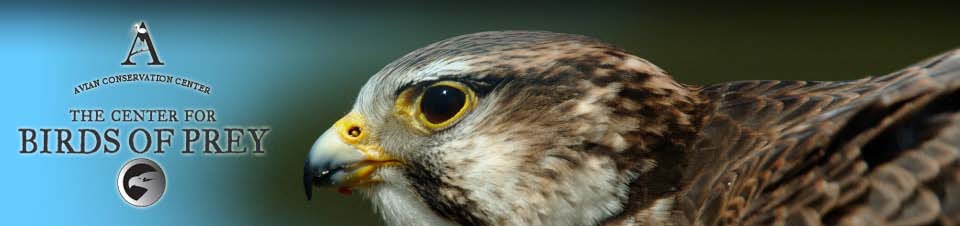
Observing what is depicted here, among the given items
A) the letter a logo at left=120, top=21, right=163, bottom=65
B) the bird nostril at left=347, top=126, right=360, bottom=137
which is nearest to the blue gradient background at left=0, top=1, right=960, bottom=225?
the letter a logo at left=120, top=21, right=163, bottom=65

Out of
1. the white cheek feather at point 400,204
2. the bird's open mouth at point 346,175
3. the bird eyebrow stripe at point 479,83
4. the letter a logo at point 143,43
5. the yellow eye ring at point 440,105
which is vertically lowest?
the white cheek feather at point 400,204

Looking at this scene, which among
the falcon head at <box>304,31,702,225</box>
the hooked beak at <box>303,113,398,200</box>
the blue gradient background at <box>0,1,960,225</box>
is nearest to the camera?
the falcon head at <box>304,31,702,225</box>

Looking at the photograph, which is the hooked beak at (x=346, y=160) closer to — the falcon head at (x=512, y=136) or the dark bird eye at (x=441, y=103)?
the falcon head at (x=512, y=136)

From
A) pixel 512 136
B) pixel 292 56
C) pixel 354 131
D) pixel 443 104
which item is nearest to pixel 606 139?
pixel 512 136

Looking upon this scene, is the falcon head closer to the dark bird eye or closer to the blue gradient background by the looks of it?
the dark bird eye

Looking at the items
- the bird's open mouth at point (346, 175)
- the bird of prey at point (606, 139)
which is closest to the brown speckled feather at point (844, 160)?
the bird of prey at point (606, 139)

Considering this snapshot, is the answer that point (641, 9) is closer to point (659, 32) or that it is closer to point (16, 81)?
point (659, 32)

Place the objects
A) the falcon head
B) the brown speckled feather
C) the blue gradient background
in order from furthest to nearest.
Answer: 1. the blue gradient background
2. the falcon head
3. the brown speckled feather
